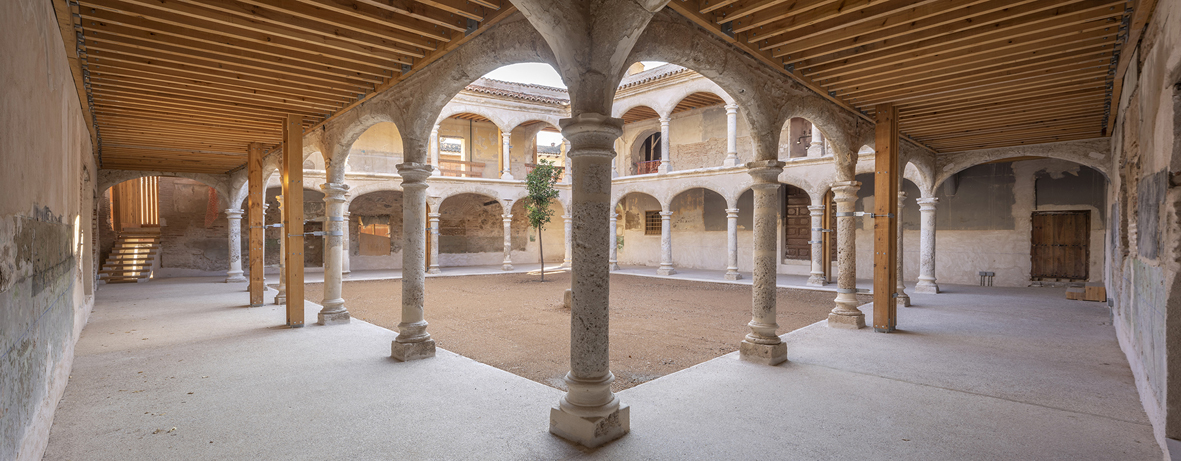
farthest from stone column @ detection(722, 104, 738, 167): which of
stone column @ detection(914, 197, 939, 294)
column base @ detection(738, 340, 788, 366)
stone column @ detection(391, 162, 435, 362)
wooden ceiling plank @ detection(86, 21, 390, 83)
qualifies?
A: wooden ceiling plank @ detection(86, 21, 390, 83)

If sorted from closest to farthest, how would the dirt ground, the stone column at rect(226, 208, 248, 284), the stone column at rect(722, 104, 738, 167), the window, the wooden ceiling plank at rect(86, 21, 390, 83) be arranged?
the wooden ceiling plank at rect(86, 21, 390, 83), the dirt ground, the stone column at rect(226, 208, 248, 284), the stone column at rect(722, 104, 738, 167), the window

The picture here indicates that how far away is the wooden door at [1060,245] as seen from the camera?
11586 millimetres

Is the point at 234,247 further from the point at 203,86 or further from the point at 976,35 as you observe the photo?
the point at 976,35

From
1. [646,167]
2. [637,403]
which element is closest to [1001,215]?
[646,167]

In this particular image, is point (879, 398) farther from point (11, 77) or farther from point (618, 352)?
point (11, 77)

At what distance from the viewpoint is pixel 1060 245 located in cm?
1178

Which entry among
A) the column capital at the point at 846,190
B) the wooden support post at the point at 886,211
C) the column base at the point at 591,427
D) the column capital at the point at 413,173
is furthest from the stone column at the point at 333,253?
the wooden support post at the point at 886,211

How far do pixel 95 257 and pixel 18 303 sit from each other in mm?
12689

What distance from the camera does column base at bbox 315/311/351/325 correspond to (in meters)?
6.90

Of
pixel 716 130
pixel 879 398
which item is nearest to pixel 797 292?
pixel 716 130

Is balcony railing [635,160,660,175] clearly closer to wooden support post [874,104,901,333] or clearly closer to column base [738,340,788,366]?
wooden support post [874,104,901,333]

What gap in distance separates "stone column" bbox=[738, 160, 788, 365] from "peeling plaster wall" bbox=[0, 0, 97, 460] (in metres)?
4.82

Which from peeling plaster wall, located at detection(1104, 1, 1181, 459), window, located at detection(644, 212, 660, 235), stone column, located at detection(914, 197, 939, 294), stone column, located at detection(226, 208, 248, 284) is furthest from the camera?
window, located at detection(644, 212, 660, 235)

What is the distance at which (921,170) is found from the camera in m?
10.0
